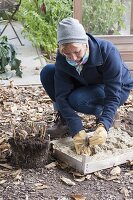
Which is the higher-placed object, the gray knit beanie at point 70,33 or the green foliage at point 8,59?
the gray knit beanie at point 70,33

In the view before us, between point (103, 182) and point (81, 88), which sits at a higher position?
point (81, 88)

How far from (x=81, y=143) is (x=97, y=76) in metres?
0.48

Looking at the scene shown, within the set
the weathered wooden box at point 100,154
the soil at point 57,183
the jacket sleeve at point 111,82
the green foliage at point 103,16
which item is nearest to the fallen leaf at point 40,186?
the soil at point 57,183

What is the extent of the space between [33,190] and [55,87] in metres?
0.74

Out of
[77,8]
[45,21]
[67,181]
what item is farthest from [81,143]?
[45,21]

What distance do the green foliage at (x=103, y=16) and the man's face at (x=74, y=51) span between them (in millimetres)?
2190

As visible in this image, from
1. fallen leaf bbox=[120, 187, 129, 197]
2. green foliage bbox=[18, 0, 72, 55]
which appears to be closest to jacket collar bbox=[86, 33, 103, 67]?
fallen leaf bbox=[120, 187, 129, 197]

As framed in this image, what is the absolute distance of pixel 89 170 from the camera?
2.85 m

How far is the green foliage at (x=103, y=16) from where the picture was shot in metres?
4.88

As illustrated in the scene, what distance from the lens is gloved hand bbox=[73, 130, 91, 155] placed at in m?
2.89

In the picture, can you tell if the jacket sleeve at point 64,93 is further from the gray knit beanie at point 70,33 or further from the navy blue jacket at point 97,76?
the gray knit beanie at point 70,33

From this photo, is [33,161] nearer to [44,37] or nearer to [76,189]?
[76,189]

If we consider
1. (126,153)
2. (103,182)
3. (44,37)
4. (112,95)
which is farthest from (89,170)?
(44,37)

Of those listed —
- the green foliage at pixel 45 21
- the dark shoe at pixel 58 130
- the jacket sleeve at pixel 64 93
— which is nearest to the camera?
the jacket sleeve at pixel 64 93
